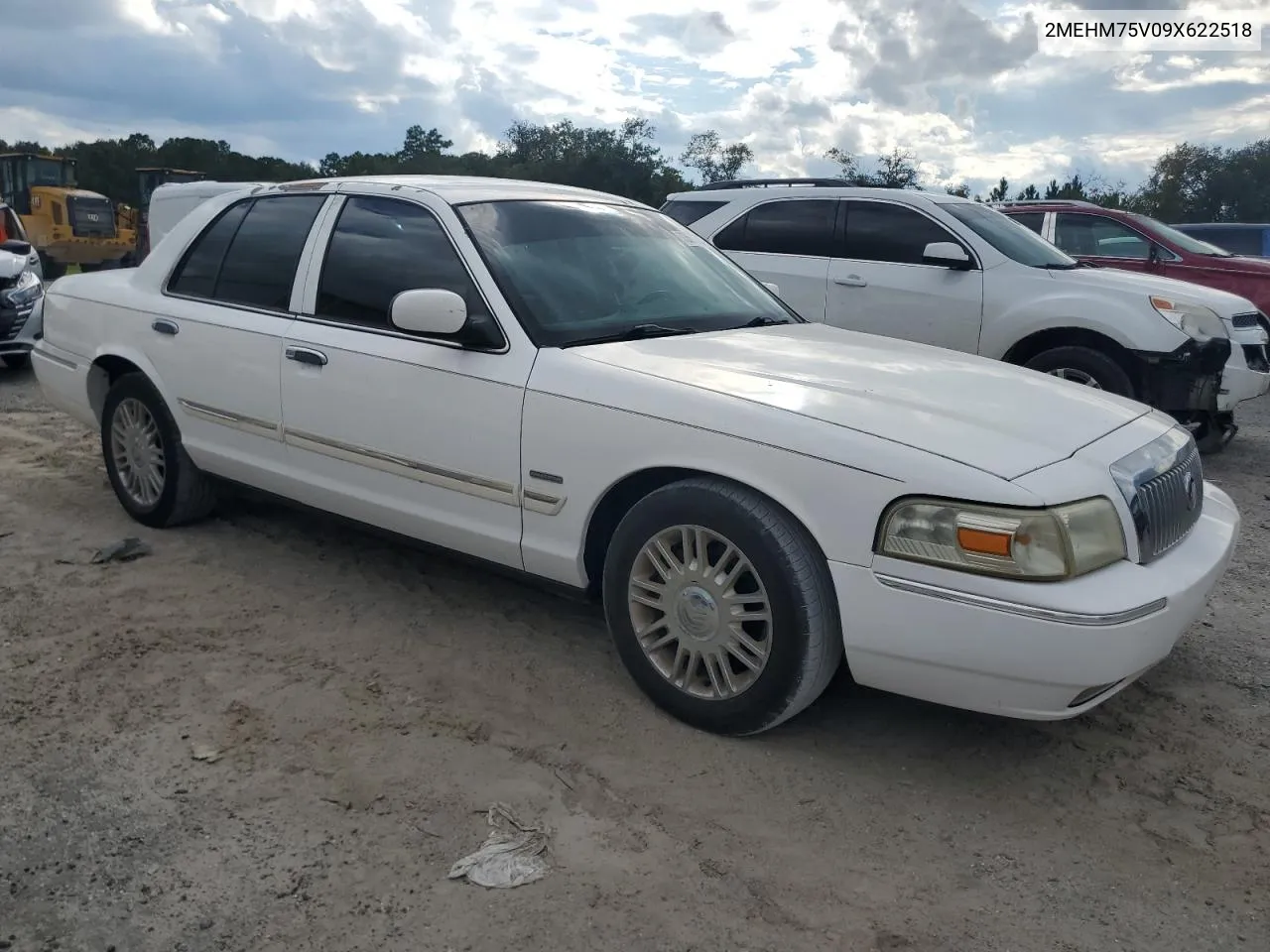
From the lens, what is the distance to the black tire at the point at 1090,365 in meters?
6.95

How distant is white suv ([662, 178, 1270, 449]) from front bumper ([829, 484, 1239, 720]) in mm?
4343

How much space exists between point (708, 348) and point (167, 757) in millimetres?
2093

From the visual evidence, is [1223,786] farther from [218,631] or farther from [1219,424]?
[1219,424]

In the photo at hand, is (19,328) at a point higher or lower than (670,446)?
lower

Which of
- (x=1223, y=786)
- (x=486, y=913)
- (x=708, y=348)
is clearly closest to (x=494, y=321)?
(x=708, y=348)

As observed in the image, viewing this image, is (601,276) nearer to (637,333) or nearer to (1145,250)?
(637,333)

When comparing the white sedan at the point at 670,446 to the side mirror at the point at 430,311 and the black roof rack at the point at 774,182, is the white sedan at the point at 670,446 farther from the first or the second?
the black roof rack at the point at 774,182

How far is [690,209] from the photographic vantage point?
8.93 m

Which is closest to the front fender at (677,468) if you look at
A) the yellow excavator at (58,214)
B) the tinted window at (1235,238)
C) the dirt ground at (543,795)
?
the dirt ground at (543,795)

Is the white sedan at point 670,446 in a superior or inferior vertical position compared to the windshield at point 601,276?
inferior

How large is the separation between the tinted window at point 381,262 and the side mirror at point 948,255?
4.21 meters

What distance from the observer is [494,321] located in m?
3.72

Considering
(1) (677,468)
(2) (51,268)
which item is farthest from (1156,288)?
(2) (51,268)

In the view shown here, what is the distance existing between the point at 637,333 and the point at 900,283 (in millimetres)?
4308
